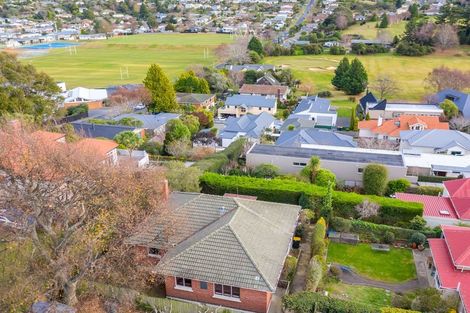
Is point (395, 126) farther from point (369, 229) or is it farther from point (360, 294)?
point (360, 294)

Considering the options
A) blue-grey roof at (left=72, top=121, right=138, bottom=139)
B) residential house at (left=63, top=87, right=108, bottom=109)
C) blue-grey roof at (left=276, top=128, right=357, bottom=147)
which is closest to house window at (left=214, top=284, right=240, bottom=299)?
blue-grey roof at (left=276, top=128, right=357, bottom=147)

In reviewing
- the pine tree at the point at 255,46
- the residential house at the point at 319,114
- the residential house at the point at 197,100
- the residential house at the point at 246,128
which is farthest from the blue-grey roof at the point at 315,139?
the pine tree at the point at 255,46

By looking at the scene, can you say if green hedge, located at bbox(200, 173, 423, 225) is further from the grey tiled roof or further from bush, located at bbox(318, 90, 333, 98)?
bush, located at bbox(318, 90, 333, 98)

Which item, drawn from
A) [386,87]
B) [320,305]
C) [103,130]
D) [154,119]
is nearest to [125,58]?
[154,119]

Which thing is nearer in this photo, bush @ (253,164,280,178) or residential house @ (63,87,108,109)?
bush @ (253,164,280,178)

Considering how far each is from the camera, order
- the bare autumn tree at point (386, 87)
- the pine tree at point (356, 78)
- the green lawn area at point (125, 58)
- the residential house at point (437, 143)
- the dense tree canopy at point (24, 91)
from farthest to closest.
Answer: the green lawn area at point (125, 58)
the pine tree at point (356, 78)
the bare autumn tree at point (386, 87)
the dense tree canopy at point (24, 91)
the residential house at point (437, 143)

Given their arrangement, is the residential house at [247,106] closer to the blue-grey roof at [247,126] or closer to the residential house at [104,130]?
the blue-grey roof at [247,126]

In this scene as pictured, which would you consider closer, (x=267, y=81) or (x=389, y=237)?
(x=389, y=237)
